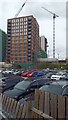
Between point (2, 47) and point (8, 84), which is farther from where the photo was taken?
point (2, 47)

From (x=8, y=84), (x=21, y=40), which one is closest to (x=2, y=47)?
(x=21, y=40)

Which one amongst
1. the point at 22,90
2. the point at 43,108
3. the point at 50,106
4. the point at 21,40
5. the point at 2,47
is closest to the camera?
the point at 50,106

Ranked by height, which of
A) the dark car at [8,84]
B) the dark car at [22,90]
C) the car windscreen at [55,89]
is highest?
the car windscreen at [55,89]

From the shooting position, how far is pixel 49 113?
341 inches

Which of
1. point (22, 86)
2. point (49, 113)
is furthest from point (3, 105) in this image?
point (49, 113)

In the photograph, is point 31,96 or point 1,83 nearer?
point 31,96

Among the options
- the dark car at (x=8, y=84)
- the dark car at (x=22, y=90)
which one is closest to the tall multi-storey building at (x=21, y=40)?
the dark car at (x=8, y=84)

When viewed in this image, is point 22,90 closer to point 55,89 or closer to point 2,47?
point 55,89

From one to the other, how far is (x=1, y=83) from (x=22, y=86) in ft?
23.8

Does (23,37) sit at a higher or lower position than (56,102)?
higher

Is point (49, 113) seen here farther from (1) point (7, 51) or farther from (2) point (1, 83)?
(1) point (7, 51)

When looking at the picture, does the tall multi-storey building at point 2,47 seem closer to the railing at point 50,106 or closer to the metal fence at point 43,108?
the metal fence at point 43,108

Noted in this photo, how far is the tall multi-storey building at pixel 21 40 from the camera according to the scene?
12669 cm

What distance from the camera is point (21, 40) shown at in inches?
5172
